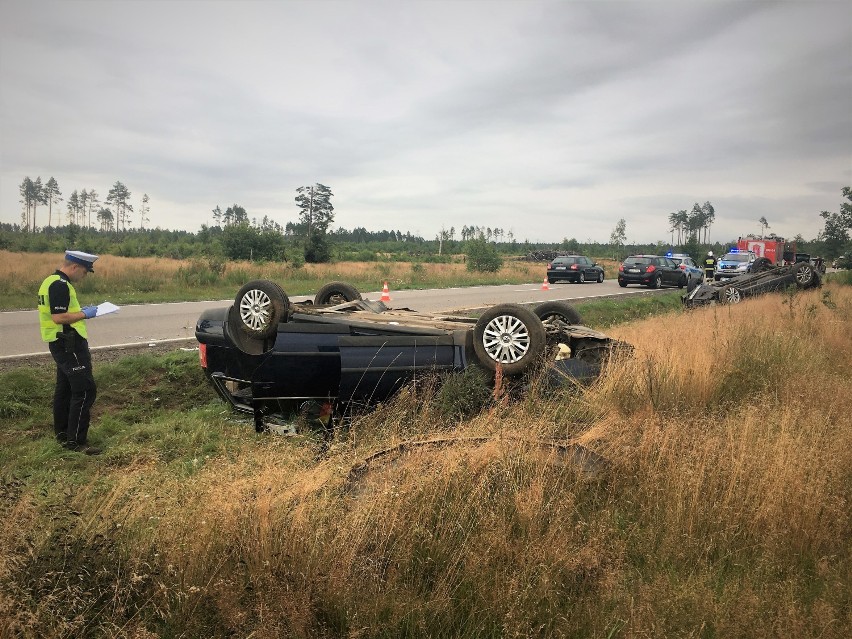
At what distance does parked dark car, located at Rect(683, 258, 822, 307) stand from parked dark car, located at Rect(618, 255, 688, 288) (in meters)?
6.38

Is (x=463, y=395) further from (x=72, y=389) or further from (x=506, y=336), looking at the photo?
(x=72, y=389)

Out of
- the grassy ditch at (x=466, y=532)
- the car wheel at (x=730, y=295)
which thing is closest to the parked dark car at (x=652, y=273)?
the car wheel at (x=730, y=295)

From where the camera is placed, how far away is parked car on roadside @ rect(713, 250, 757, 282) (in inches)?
1070

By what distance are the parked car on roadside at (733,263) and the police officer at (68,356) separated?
89.3 ft

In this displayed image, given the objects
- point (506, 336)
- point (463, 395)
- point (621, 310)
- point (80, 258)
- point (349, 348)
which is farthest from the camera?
point (621, 310)

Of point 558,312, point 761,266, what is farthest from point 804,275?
point 558,312

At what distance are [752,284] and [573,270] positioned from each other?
1214 centimetres

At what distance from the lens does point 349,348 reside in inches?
175

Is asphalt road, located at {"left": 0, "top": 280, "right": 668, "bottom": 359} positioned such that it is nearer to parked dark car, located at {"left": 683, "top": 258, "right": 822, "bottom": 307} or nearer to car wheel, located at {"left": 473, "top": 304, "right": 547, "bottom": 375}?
car wheel, located at {"left": 473, "top": 304, "right": 547, "bottom": 375}

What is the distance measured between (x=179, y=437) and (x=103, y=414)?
149cm

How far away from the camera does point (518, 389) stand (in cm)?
456

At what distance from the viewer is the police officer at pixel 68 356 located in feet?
17.0

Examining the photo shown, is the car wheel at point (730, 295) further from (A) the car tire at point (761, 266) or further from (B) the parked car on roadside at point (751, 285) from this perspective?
(A) the car tire at point (761, 266)

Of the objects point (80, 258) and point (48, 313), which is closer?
point (48, 313)
